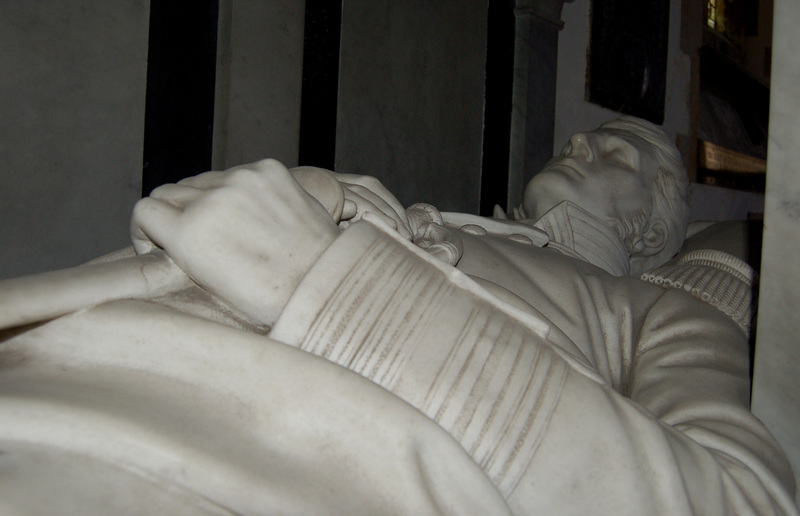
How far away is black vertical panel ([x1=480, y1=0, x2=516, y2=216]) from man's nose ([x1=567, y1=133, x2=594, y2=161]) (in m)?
2.10

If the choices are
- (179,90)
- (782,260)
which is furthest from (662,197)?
(179,90)

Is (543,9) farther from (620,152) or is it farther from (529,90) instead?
(620,152)

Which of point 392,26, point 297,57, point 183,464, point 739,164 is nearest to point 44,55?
point 297,57

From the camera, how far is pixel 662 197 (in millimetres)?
2018

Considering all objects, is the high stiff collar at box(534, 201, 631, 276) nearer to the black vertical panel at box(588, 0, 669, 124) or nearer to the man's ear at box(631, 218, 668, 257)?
the man's ear at box(631, 218, 668, 257)

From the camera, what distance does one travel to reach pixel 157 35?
8.48 ft

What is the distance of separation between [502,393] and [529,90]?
141 inches

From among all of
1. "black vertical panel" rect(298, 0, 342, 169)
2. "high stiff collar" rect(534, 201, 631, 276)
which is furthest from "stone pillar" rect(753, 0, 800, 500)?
"black vertical panel" rect(298, 0, 342, 169)

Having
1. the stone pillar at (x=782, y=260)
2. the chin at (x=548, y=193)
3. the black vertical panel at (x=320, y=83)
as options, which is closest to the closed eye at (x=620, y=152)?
the chin at (x=548, y=193)

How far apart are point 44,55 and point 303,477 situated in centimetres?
221

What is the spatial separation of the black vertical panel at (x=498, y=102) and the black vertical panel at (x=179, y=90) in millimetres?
1878

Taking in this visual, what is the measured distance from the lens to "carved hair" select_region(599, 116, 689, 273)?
77.6 inches

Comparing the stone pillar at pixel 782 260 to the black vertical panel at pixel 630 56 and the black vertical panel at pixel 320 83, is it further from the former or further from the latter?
the black vertical panel at pixel 630 56

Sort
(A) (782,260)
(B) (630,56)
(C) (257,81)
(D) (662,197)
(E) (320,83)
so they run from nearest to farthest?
(A) (782,260), (D) (662,197), (C) (257,81), (E) (320,83), (B) (630,56)
